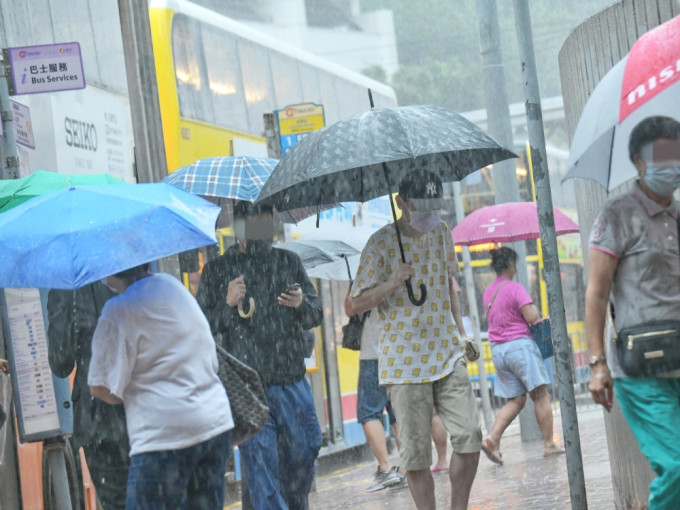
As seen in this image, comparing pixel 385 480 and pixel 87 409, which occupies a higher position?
pixel 87 409

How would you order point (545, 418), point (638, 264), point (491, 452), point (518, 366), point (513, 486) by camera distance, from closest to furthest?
point (638, 264)
point (513, 486)
point (491, 452)
point (518, 366)
point (545, 418)

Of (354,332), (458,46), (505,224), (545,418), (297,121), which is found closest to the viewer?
(354,332)

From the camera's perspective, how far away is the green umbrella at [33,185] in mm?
6699

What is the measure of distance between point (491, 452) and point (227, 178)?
182 inches

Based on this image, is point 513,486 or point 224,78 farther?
point 224,78

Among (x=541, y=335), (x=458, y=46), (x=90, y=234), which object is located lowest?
(x=541, y=335)

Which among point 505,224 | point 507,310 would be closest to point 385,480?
point 507,310

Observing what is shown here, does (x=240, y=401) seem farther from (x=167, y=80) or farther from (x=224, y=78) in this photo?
(x=224, y=78)

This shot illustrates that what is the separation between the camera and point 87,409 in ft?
17.7

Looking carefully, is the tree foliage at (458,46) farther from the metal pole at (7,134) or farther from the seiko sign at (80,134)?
the metal pole at (7,134)

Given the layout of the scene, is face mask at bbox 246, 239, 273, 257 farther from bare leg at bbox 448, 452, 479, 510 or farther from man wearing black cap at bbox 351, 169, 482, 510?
bare leg at bbox 448, 452, 479, 510

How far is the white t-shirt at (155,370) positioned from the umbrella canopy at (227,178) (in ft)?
7.88

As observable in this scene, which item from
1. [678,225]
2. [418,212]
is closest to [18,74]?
[418,212]

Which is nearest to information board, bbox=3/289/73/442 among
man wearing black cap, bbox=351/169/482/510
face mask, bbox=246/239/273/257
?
face mask, bbox=246/239/273/257
